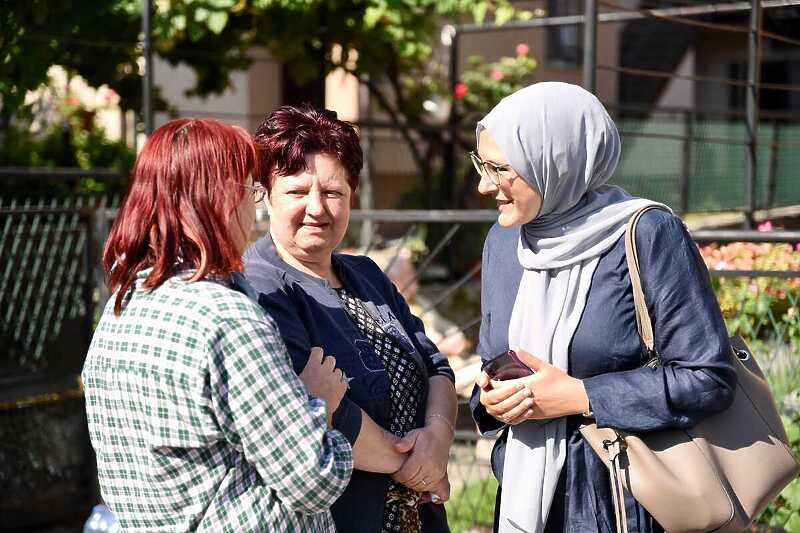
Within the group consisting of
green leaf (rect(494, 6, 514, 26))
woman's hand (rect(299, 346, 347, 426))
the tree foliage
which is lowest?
woman's hand (rect(299, 346, 347, 426))

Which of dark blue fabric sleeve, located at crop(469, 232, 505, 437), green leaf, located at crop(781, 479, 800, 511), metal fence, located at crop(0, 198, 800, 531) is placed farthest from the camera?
metal fence, located at crop(0, 198, 800, 531)

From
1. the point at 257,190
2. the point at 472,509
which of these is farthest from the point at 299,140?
the point at 472,509

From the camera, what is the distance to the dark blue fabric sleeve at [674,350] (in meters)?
2.19

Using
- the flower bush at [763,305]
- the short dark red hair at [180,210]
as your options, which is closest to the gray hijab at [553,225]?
the short dark red hair at [180,210]

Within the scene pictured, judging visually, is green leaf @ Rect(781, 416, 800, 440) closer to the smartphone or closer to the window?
the smartphone

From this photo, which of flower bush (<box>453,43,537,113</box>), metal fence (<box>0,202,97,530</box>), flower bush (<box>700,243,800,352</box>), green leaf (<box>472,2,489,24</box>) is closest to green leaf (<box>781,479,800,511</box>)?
flower bush (<box>700,243,800,352</box>)

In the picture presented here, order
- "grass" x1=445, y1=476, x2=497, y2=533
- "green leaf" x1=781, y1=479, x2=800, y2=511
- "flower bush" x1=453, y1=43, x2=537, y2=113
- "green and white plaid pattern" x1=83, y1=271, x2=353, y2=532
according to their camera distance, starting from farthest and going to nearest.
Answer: "flower bush" x1=453, y1=43, x2=537, y2=113 < "grass" x1=445, y1=476, x2=497, y2=533 < "green leaf" x1=781, y1=479, x2=800, y2=511 < "green and white plaid pattern" x1=83, y1=271, x2=353, y2=532

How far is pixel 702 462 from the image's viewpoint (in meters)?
2.20

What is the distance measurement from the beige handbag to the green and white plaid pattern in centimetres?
63

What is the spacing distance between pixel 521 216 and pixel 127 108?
19.9 ft

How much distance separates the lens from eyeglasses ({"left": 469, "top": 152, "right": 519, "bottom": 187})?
2.30 meters

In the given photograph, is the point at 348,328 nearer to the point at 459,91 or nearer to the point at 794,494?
the point at 794,494

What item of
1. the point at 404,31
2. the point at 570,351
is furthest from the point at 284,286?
the point at 404,31

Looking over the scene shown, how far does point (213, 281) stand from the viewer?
1943 mm
